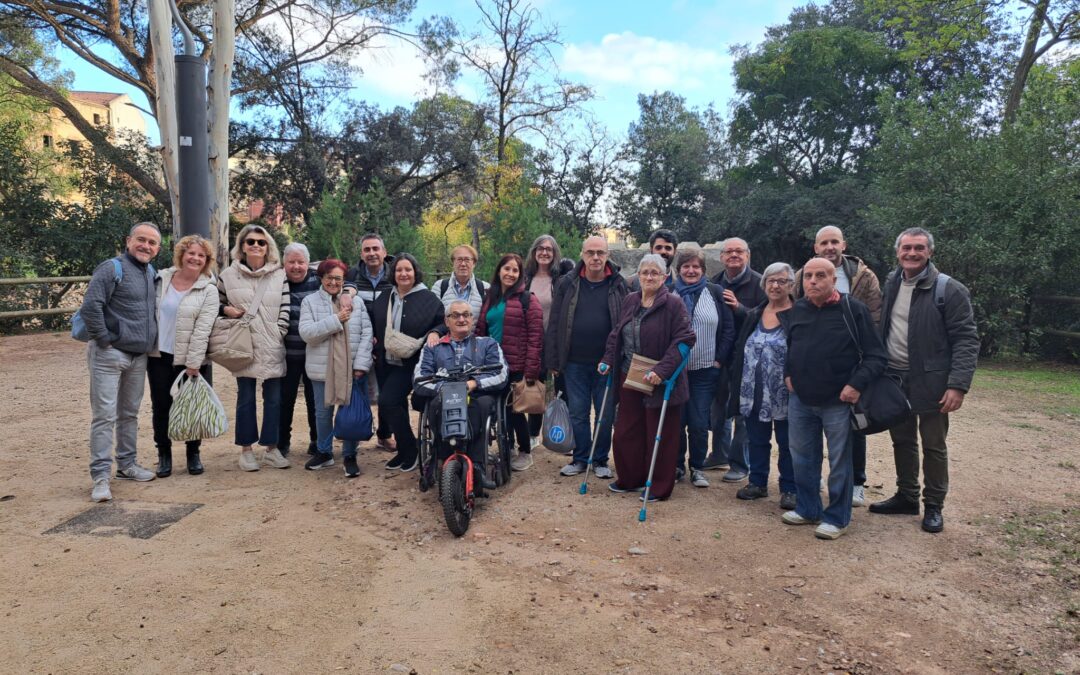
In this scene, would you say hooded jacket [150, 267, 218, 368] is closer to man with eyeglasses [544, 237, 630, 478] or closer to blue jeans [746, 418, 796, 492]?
man with eyeglasses [544, 237, 630, 478]

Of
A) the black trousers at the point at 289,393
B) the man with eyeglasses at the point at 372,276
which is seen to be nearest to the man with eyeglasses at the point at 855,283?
the man with eyeglasses at the point at 372,276

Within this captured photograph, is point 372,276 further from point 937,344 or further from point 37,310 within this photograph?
point 37,310

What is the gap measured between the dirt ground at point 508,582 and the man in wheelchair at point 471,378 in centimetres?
49

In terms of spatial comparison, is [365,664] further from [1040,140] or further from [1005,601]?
[1040,140]

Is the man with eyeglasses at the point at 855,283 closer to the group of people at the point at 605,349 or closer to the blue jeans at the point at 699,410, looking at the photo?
the group of people at the point at 605,349

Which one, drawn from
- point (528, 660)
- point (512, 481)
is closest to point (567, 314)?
point (512, 481)

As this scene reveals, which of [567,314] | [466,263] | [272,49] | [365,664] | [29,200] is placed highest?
[272,49]

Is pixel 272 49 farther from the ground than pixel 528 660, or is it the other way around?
pixel 272 49

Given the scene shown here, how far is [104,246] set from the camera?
15023 millimetres

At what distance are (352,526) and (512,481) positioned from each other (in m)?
1.34

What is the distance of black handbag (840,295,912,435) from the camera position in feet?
13.2

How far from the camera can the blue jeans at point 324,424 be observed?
5.32 metres

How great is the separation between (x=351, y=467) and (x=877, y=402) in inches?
150

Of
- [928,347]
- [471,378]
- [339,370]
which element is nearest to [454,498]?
[471,378]
